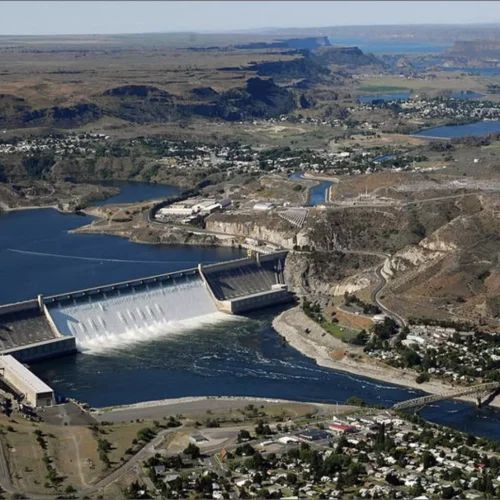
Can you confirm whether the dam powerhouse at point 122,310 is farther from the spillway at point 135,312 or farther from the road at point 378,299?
the road at point 378,299

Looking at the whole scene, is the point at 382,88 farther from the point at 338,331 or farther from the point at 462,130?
the point at 338,331

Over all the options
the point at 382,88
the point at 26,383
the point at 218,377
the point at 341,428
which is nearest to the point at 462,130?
the point at 382,88

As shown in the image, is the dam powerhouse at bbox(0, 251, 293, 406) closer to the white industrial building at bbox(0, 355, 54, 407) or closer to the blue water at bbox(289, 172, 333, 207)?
the white industrial building at bbox(0, 355, 54, 407)

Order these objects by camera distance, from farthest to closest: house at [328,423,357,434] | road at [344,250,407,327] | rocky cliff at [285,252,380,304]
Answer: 1. rocky cliff at [285,252,380,304]
2. road at [344,250,407,327]
3. house at [328,423,357,434]

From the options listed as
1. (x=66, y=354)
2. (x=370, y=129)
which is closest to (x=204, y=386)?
(x=66, y=354)

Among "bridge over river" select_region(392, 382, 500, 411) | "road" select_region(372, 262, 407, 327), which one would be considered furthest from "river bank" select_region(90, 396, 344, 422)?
"road" select_region(372, 262, 407, 327)

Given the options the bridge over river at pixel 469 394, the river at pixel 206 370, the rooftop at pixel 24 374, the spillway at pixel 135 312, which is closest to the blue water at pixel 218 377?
the river at pixel 206 370
